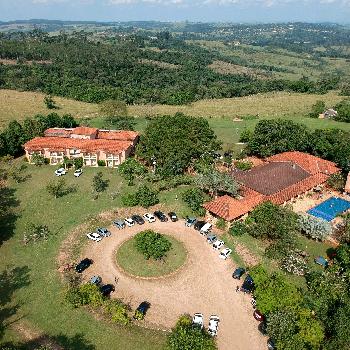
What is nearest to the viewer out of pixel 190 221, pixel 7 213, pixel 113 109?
pixel 190 221

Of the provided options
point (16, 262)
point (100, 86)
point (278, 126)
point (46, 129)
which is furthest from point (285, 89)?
point (16, 262)

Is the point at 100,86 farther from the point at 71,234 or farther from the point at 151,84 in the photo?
the point at 71,234

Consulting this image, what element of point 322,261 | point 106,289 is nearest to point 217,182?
point 322,261

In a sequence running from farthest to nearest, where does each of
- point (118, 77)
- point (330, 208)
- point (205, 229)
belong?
point (118, 77)
point (330, 208)
point (205, 229)

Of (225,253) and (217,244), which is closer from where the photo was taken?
(225,253)

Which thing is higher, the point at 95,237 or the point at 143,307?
the point at 143,307

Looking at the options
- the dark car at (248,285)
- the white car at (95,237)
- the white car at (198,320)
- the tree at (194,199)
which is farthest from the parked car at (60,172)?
the white car at (198,320)

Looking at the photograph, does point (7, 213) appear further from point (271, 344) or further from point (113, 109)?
point (113, 109)

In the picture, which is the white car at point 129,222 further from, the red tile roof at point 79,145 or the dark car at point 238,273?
the red tile roof at point 79,145

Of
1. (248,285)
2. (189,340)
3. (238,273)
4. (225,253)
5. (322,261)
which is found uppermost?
(189,340)
